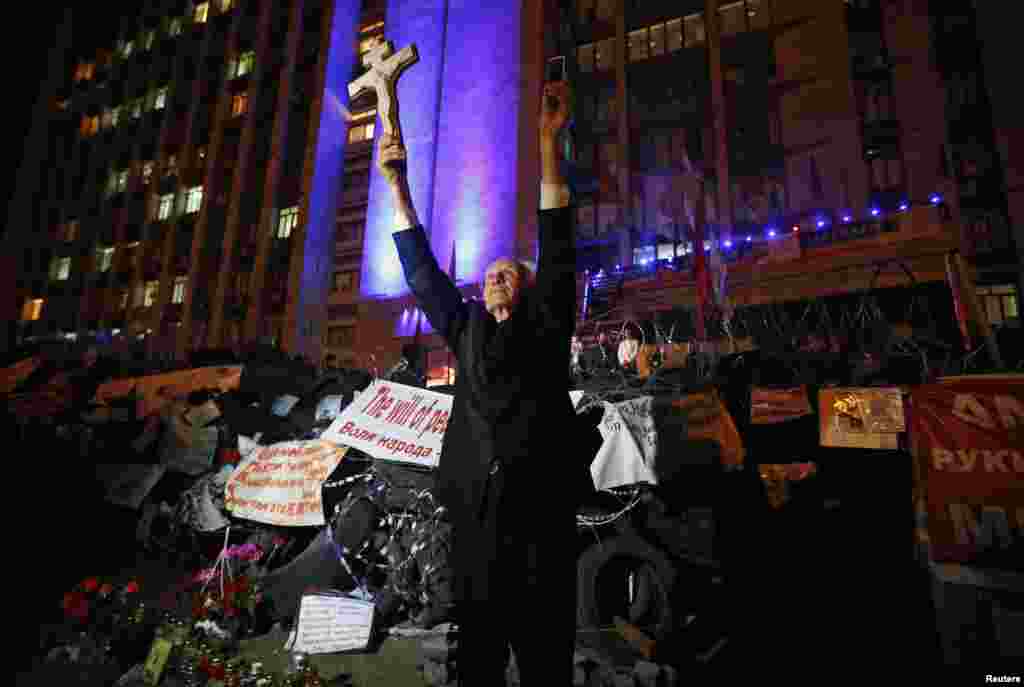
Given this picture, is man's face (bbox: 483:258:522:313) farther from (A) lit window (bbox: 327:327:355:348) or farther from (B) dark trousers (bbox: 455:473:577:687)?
(A) lit window (bbox: 327:327:355:348)

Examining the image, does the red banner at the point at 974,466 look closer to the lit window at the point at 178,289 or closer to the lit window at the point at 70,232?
the lit window at the point at 178,289

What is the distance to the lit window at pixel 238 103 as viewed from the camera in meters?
39.8

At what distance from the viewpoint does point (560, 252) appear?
2.21m

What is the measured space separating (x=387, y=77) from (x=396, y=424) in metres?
4.49

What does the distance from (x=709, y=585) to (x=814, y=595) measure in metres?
1.53

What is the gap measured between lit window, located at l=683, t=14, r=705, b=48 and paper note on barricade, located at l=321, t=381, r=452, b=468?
2630 cm

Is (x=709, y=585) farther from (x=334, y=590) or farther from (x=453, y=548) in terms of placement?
(x=453, y=548)

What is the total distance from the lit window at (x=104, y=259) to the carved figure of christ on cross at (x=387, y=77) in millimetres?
49423

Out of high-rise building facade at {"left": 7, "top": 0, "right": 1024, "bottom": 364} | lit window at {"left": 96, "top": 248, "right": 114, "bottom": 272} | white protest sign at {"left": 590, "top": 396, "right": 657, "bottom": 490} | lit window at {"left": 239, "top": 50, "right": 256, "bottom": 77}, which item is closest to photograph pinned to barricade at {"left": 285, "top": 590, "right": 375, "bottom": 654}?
white protest sign at {"left": 590, "top": 396, "right": 657, "bottom": 490}

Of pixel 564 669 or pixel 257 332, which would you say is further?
pixel 257 332

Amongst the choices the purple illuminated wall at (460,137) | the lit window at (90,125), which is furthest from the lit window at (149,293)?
the lit window at (90,125)

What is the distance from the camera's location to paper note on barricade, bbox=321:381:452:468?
6422 millimetres

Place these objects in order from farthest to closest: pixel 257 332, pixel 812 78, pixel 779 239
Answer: pixel 257 332
pixel 812 78
pixel 779 239

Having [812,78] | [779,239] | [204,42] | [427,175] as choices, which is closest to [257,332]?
[427,175]
